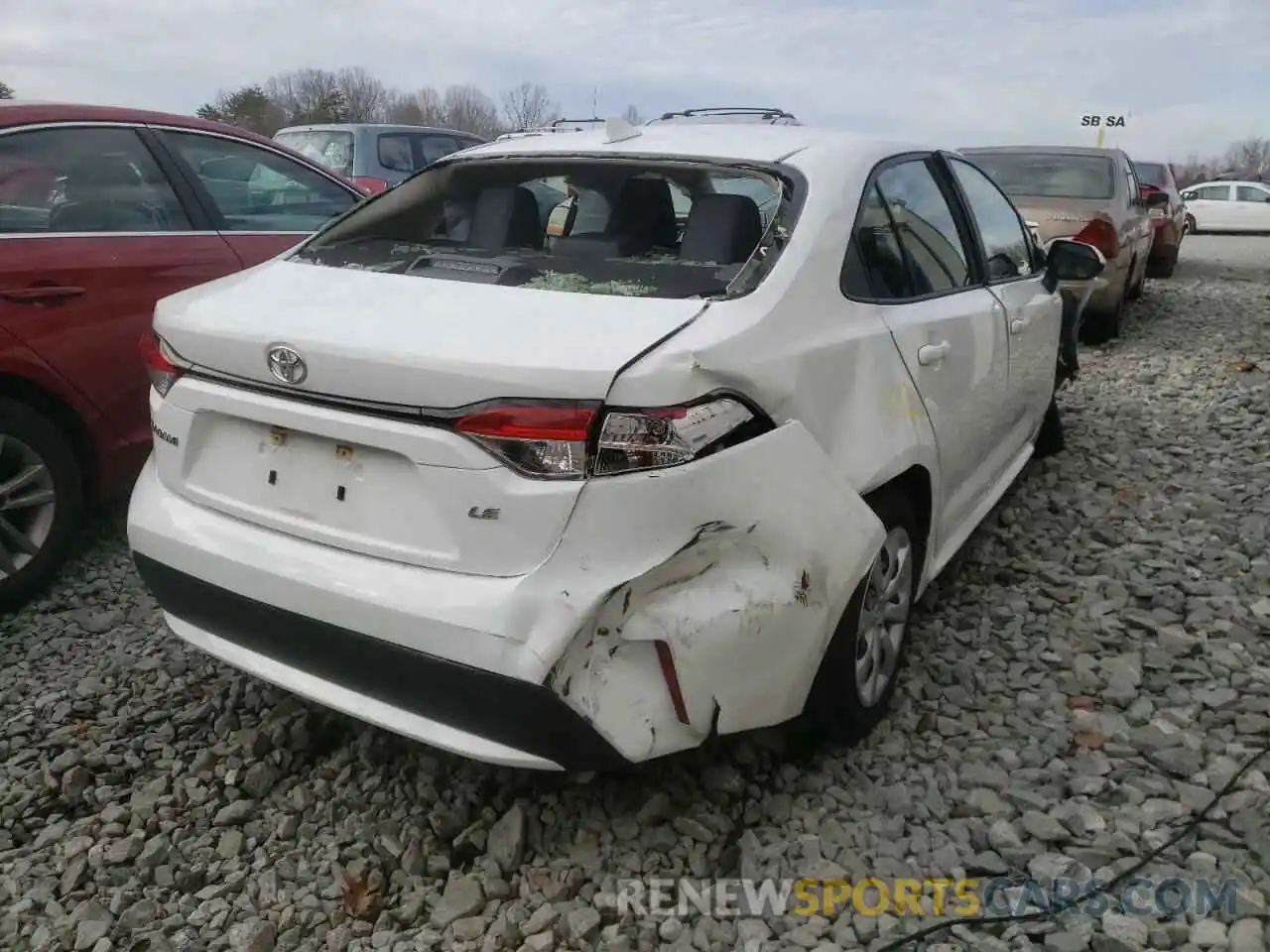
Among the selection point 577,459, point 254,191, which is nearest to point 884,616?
point 577,459

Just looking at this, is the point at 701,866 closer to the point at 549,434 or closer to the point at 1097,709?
the point at 549,434

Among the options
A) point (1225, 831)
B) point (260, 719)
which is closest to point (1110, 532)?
point (1225, 831)

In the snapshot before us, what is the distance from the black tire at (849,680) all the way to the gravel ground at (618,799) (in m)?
0.09

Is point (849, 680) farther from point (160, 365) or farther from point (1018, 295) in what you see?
point (1018, 295)

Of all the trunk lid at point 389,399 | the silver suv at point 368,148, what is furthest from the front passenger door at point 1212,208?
the trunk lid at point 389,399

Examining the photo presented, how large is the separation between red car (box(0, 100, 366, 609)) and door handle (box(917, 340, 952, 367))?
262cm

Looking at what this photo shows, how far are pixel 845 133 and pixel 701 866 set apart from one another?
2056mm

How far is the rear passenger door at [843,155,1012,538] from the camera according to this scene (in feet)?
8.64

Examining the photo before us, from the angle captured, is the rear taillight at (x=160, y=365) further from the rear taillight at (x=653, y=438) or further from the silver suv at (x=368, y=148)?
the silver suv at (x=368, y=148)

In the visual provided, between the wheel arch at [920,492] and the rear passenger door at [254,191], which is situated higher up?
the rear passenger door at [254,191]

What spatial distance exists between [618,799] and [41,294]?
8.09 ft

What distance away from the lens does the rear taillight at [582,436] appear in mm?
1833

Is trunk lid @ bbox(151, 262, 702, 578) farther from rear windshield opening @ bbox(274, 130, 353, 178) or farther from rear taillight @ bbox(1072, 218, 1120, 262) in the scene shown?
rear windshield opening @ bbox(274, 130, 353, 178)

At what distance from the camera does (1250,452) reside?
4902mm
